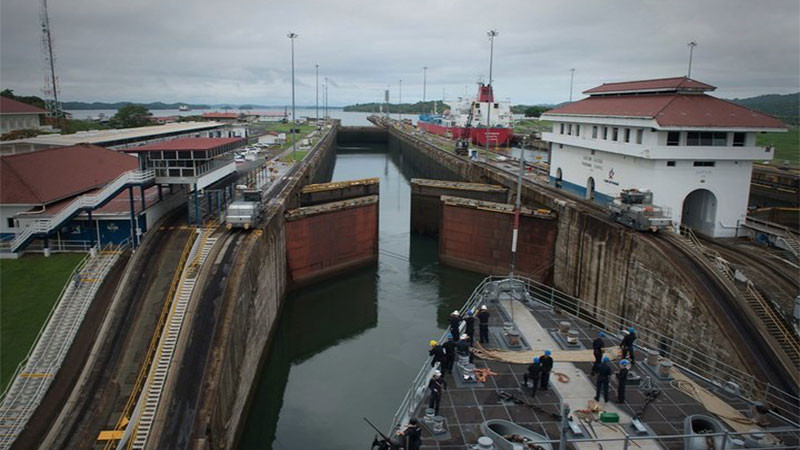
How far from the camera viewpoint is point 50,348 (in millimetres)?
19547

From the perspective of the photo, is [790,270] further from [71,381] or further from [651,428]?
[71,381]

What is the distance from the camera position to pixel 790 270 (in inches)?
995

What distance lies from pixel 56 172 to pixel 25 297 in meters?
12.4

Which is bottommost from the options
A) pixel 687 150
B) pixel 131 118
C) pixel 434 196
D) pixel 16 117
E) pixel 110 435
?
pixel 110 435

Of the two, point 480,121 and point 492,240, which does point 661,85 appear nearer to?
point 492,240

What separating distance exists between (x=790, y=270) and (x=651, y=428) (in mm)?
17238

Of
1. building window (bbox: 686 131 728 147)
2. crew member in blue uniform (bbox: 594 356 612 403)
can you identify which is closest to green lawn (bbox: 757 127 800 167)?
building window (bbox: 686 131 728 147)

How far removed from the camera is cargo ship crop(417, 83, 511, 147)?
8912 centimetres

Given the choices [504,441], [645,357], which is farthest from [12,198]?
[645,357]

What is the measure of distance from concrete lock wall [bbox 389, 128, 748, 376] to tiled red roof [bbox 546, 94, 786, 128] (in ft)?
22.8

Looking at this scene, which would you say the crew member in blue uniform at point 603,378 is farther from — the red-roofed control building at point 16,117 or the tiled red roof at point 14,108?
the tiled red roof at point 14,108

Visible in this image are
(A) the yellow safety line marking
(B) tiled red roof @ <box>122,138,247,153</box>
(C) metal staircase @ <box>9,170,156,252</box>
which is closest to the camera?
(A) the yellow safety line marking

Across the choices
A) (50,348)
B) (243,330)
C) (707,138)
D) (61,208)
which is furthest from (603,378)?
(61,208)

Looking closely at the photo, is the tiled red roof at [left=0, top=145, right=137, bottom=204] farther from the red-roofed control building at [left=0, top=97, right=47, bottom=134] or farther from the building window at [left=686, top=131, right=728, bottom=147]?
the building window at [left=686, top=131, right=728, bottom=147]
